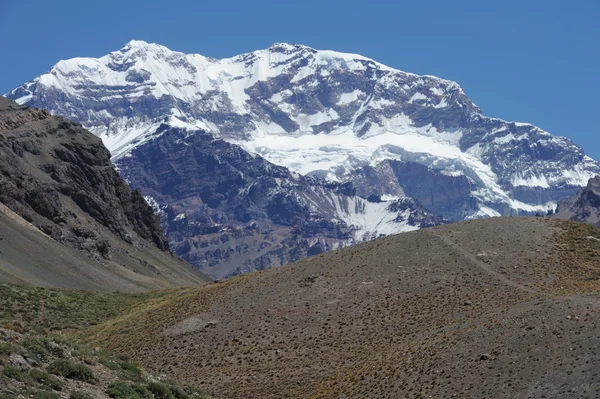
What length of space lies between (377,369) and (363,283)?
17892 millimetres

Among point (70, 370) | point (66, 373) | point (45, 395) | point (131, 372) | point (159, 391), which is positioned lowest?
point (159, 391)

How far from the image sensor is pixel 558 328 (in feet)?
165

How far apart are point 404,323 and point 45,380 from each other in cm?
3082

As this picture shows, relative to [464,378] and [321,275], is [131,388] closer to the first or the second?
[464,378]

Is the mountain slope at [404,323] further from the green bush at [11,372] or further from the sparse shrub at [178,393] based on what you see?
the green bush at [11,372]

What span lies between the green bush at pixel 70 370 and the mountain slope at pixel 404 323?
55.2 feet

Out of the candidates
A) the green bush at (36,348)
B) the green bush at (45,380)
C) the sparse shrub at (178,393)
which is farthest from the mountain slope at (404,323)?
the green bush at (45,380)

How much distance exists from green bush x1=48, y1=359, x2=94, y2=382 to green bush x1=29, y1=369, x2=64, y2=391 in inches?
47.5

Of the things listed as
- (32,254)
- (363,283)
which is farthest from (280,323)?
(32,254)

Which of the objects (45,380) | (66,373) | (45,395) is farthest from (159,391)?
(45,395)

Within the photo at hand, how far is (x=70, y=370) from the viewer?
122 feet

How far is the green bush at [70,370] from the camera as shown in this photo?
120 ft

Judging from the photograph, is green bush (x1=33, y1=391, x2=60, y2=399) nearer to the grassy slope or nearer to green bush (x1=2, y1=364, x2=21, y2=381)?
the grassy slope

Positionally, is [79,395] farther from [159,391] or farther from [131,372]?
[131,372]
